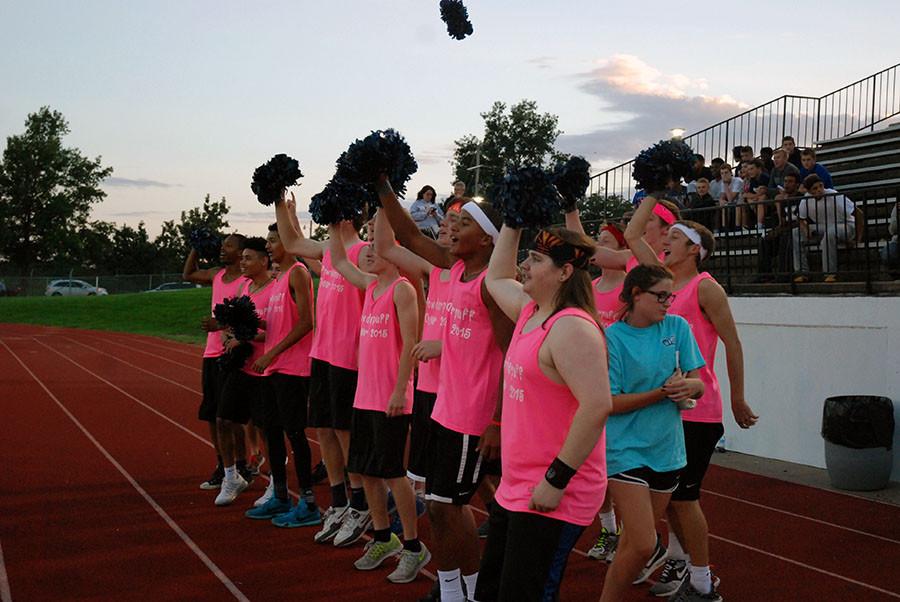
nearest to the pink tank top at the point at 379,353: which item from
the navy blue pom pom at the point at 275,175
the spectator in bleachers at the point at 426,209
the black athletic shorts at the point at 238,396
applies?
the navy blue pom pom at the point at 275,175

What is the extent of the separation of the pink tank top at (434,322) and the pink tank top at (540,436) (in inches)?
61.4

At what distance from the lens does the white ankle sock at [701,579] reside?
4949mm

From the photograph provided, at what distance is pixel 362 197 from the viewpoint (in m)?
5.55

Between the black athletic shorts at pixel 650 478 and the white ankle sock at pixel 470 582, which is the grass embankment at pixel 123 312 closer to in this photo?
the white ankle sock at pixel 470 582

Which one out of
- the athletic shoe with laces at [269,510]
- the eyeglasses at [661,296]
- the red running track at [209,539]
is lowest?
the red running track at [209,539]

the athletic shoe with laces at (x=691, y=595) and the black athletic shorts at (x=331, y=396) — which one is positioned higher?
the black athletic shorts at (x=331, y=396)

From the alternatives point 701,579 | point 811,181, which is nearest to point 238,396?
point 701,579

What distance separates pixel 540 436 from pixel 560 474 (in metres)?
0.20

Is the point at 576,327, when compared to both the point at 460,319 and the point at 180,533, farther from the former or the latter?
the point at 180,533

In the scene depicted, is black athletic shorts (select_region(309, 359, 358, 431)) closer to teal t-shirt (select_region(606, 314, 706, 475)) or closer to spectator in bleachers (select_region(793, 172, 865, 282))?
teal t-shirt (select_region(606, 314, 706, 475))

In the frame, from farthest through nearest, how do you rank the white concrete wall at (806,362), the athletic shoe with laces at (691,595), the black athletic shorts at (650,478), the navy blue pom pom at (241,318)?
the white concrete wall at (806,362) → the navy blue pom pom at (241,318) → the athletic shoe with laces at (691,595) → the black athletic shorts at (650,478)

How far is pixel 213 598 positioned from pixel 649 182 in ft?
10.4

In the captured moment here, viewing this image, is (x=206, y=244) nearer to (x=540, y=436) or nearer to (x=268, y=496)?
(x=268, y=496)

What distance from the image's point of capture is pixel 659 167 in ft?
16.6
